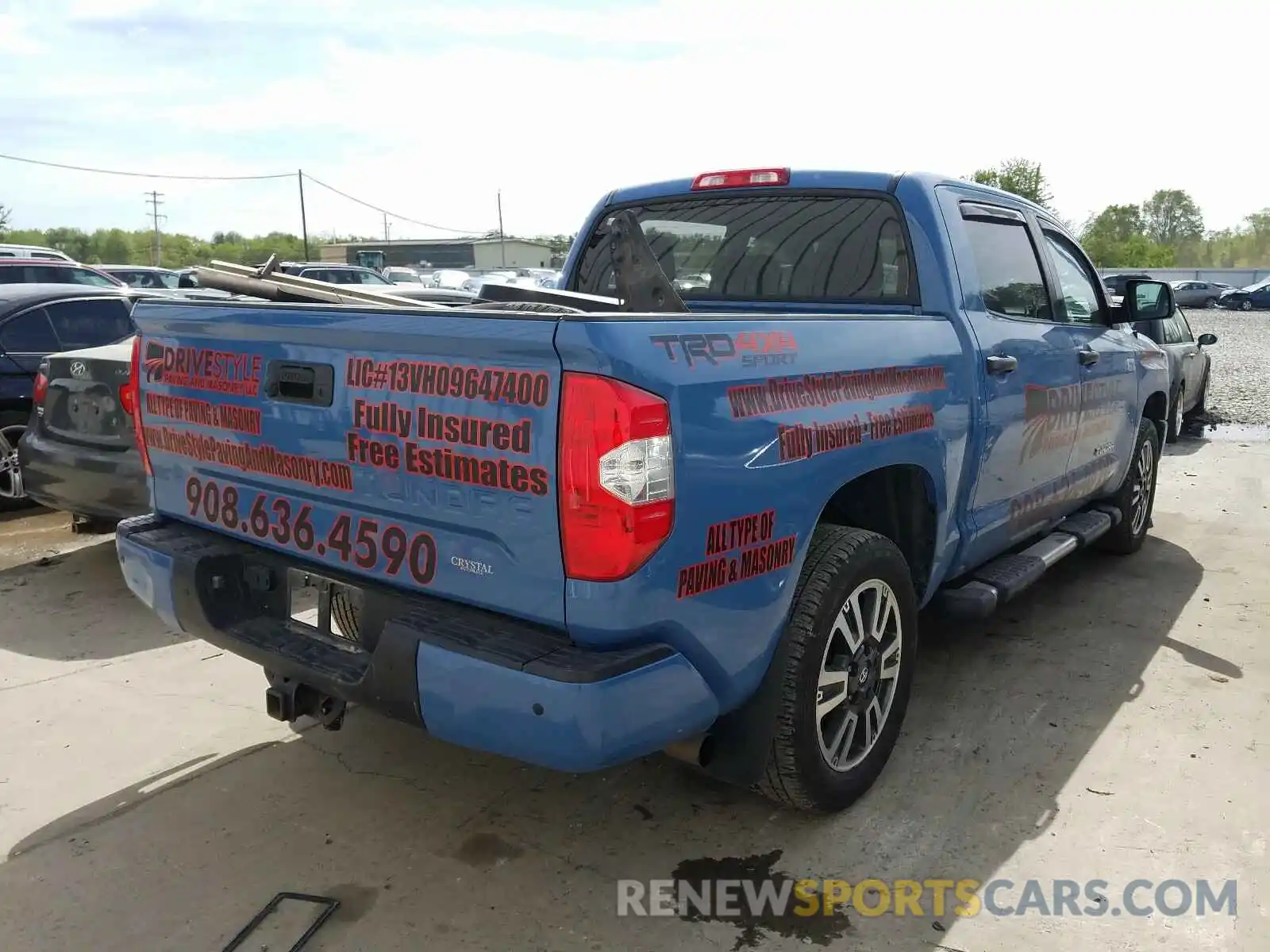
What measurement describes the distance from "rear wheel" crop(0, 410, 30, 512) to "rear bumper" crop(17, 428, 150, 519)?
1317 mm

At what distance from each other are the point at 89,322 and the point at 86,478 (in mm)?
2393

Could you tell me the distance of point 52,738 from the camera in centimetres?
371

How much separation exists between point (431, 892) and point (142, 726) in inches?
64.7

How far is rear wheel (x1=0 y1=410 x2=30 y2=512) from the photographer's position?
6.95 metres

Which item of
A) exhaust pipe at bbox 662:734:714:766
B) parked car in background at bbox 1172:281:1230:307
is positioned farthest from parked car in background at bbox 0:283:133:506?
parked car in background at bbox 1172:281:1230:307

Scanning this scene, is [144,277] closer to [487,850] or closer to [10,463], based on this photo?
[10,463]

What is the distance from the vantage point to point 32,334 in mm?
7125

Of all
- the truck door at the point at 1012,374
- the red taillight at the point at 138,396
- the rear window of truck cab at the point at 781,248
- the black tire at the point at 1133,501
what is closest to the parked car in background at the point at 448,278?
the black tire at the point at 1133,501

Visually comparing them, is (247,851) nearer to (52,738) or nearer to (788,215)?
(52,738)

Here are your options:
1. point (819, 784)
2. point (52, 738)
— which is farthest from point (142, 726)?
point (819, 784)

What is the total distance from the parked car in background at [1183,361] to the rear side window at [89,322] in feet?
29.2

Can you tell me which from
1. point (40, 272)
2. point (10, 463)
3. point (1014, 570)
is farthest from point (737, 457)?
point (40, 272)

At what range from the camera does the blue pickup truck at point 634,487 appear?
7.47ft

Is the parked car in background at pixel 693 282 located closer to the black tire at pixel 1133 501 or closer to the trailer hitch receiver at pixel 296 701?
the trailer hitch receiver at pixel 296 701
